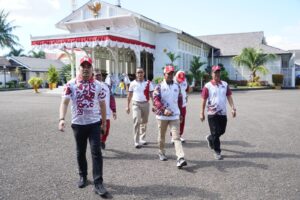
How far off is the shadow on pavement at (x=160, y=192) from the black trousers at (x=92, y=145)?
308mm

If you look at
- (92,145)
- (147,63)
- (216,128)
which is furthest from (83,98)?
(147,63)

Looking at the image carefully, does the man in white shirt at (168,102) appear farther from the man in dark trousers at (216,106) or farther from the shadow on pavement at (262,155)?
the shadow on pavement at (262,155)

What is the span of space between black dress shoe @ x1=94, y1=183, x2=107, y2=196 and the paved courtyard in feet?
0.22

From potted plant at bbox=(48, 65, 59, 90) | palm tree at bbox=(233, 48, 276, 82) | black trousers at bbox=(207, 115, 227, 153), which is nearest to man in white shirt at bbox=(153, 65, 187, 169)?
black trousers at bbox=(207, 115, 227, 153)

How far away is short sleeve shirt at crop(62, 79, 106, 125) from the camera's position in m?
3.95

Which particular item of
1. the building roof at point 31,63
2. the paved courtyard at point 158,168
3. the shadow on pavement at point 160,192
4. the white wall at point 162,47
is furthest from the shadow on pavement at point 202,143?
the building roof at point 31,63

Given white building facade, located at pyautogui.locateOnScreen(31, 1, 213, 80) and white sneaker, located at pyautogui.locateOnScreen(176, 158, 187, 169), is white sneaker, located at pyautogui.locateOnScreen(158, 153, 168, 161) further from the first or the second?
white building facade, located at pyautogui.locateOnScreen(31, 1, 213, 80)

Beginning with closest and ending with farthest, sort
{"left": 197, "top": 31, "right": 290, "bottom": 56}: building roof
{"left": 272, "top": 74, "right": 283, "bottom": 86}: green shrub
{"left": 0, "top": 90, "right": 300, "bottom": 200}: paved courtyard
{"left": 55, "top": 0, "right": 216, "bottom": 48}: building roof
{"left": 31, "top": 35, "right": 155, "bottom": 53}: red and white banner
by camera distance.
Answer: {"left": 0, "top": 90, "right": 300, "bottom": 200}: paved courtyard
{"left": 31, "top": 35, "right": 155, "bottom": 53}: red and white banner
{"left": 55, "top": 0, "right": 216, "bottom": 48}: building roof
{"left": 272, "top": 74, "right": 283, "bottom": 86}: green shrub
{"left": 197, "top": 31, "right": 290, "bottom": 56}: building roof

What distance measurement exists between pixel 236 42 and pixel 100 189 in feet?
127

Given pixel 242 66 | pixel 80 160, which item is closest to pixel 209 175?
pixel 80 160

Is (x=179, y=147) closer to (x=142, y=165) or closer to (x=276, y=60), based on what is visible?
(x=142, y=165)

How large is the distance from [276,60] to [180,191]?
3444 centimetres

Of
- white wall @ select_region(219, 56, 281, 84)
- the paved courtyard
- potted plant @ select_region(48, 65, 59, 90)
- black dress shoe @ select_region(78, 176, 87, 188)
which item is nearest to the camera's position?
the paved courtyard

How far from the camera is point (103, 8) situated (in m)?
25.6
